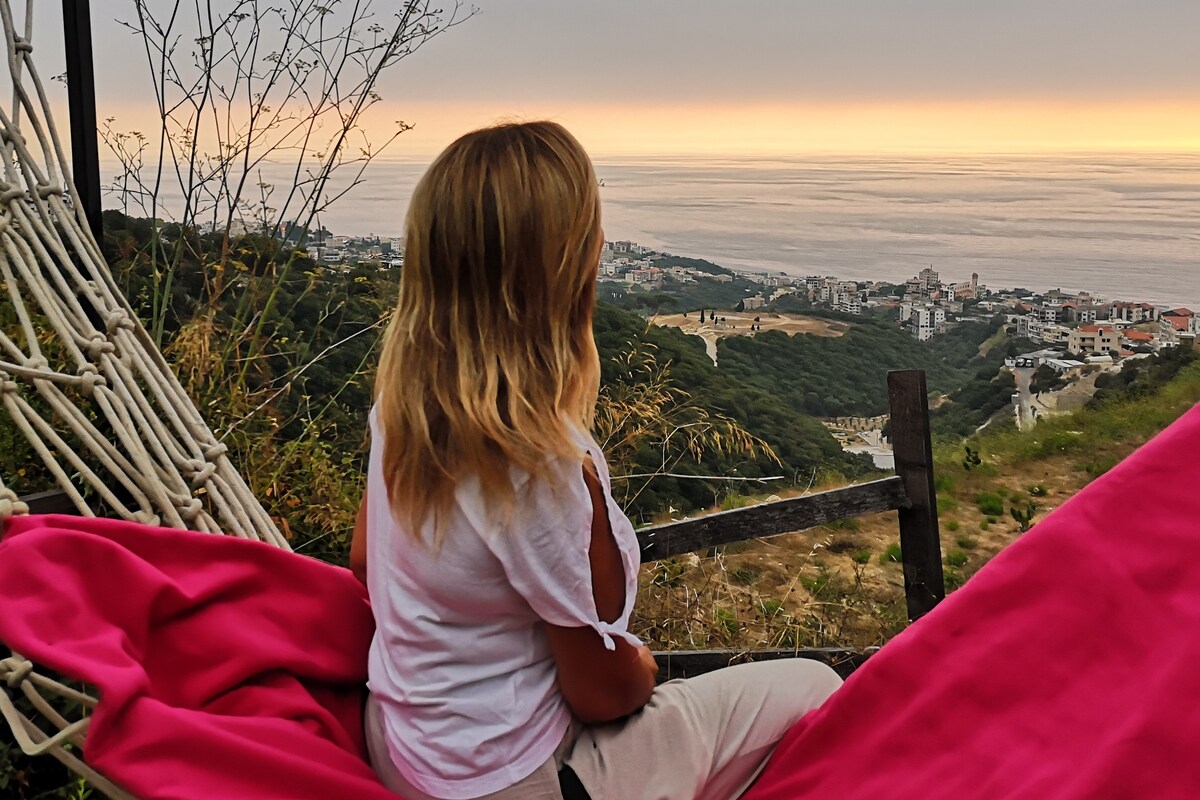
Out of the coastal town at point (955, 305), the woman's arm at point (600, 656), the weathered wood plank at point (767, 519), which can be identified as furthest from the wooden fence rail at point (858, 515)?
the coastal town at point (955, 305)

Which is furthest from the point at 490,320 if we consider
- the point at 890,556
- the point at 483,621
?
the point at 890,556

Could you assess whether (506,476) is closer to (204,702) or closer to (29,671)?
(204,702)

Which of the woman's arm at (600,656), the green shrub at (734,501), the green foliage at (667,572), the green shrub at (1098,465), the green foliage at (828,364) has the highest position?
the woman's arm at (600,656)

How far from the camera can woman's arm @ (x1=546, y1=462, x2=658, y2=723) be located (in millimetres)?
1065

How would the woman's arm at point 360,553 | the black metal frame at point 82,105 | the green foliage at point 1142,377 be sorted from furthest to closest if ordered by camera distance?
the green foliage at point 1142,377 < the black metal frame at point 82,105 < the woman's arm at point 360,553

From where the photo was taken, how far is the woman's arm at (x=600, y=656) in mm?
1065

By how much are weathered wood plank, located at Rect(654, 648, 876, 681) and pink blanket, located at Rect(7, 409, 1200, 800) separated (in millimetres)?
1288

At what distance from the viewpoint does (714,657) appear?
261 cm

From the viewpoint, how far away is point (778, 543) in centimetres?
448

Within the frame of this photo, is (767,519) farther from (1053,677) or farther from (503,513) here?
(503,513)

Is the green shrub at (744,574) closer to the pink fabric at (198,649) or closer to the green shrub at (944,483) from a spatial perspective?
the green shrub at (944,483)

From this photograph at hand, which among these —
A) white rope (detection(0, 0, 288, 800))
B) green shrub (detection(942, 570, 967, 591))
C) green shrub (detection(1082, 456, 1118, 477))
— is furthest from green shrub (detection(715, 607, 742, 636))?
green shrub (detection(1082, 456, 1118, 477))

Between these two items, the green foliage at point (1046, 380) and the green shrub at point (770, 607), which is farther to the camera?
the green foliage at point (1046, 380)

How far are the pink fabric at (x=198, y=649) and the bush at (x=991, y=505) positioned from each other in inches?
173
